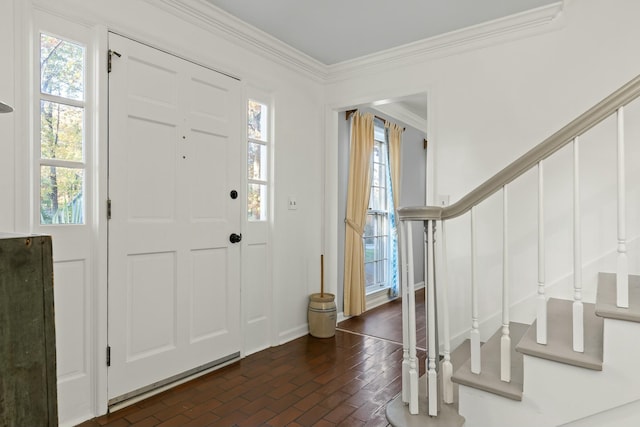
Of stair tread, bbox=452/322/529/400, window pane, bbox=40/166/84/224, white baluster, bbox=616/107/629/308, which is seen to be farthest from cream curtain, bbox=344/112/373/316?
white baluster, bbox=616/107/629/308

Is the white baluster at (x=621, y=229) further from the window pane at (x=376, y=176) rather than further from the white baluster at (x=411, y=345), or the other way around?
the window pane at (x=376, y=176)

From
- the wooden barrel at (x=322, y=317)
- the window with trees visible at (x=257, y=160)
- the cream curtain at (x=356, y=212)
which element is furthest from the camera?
the cream curtain at (x=356, y=212)

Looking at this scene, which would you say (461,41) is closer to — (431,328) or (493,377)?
(431,328)

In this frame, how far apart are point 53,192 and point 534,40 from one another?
3289 millimetres

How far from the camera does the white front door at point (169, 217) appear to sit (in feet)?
7.41

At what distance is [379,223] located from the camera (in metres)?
5.08

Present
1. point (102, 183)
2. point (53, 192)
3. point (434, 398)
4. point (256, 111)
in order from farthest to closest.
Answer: point (256, 111)
point (102, 183)
point (53, 192)
point (434, 398)

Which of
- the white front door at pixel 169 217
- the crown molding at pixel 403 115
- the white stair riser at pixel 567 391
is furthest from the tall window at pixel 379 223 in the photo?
the white stair riser at pixel 567 391

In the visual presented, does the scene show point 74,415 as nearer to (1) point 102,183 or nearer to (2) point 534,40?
(1) point 102,183

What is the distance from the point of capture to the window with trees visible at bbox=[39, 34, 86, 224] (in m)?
1.97

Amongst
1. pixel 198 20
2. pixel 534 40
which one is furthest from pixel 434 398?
pixel 198 20

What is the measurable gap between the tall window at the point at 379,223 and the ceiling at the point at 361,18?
65.8 inches

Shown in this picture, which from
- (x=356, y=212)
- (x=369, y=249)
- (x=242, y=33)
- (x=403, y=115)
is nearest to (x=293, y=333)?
(x=356, y=212)

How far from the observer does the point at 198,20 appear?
2641mm
